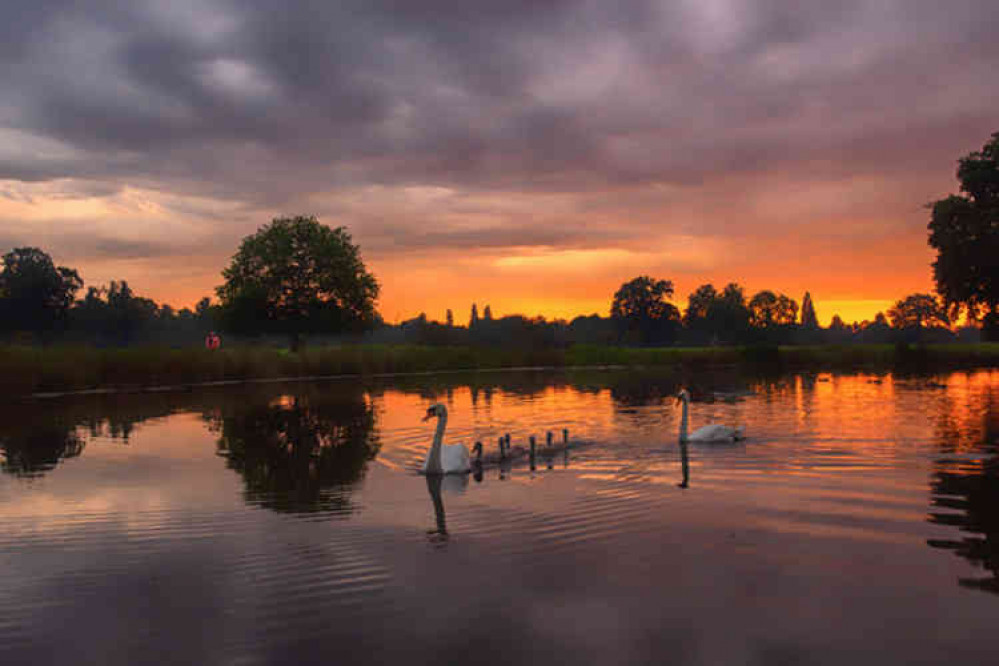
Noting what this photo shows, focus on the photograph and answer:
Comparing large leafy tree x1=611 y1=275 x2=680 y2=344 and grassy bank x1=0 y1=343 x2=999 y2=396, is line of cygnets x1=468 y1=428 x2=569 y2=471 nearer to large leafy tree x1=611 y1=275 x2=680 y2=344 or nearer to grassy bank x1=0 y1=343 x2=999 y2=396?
grassy bank x1=0 y1=343 x2=999 y2=396

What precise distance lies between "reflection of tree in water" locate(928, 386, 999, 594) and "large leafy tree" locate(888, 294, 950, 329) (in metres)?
185

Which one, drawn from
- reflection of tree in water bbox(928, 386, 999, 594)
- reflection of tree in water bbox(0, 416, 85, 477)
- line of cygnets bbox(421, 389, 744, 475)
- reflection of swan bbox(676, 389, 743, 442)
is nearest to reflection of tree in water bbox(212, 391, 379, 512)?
line of cygnets bbox(421, 389, 744, 475)

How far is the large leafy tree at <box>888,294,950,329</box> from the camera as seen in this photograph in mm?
186750

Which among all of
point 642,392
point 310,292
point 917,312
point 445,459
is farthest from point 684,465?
point 917,312

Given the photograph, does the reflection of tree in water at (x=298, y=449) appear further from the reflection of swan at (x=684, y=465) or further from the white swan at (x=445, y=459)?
the reflection of swan at (x=684, y=465)

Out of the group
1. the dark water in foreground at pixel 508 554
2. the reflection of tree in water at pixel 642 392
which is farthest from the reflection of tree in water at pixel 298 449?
the reflection of tree in water at pixel 642 392

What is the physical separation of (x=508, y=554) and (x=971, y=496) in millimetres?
8527

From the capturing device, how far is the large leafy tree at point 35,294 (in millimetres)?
98812

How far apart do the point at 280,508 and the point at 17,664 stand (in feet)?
19.9

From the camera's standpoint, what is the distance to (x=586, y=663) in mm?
6309

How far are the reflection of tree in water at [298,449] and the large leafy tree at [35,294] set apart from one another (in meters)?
82.2

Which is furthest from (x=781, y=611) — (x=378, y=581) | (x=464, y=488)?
(x=464, y=488)

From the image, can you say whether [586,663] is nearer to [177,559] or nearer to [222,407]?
[177,559]

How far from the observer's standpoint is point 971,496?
12773 mm
